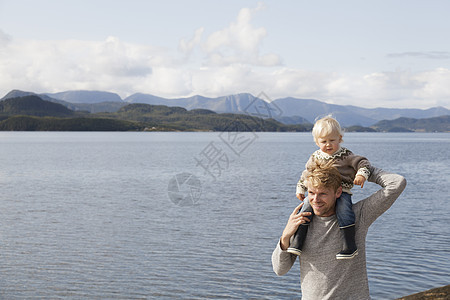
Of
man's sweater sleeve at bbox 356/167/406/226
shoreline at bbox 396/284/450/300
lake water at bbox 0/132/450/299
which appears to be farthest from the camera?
lake water at bbox 0/132/450/299

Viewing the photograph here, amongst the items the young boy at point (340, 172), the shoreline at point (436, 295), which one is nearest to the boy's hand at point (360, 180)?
the young boy at point (340, 172)

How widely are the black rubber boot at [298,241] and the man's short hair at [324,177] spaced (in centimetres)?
41

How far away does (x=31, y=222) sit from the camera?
1067 inches

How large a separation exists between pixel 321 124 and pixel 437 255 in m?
17.6

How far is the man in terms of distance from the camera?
4.23 metres

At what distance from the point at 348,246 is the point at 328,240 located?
204 millimetres

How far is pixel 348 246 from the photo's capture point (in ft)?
13.6

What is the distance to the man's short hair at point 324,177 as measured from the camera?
4219 millimetres

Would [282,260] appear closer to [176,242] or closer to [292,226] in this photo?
[292,226]

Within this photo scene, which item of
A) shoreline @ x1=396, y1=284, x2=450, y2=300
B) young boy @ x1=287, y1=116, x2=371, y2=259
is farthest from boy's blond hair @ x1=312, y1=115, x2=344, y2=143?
shoreline @ x1=396, y1=284, x2=450, y2=300

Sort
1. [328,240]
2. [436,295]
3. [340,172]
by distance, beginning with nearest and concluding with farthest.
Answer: [328,240] < [340,172] < [436,295]

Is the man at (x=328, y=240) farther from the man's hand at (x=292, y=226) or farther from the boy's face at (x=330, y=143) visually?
the boy's face at (x=330, y=143)

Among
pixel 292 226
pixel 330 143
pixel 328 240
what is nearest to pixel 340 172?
pixel 330 143

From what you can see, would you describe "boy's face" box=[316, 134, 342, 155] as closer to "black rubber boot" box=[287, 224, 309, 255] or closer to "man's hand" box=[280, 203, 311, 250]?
"man's hand" box=[280, 203, 311, 250]
